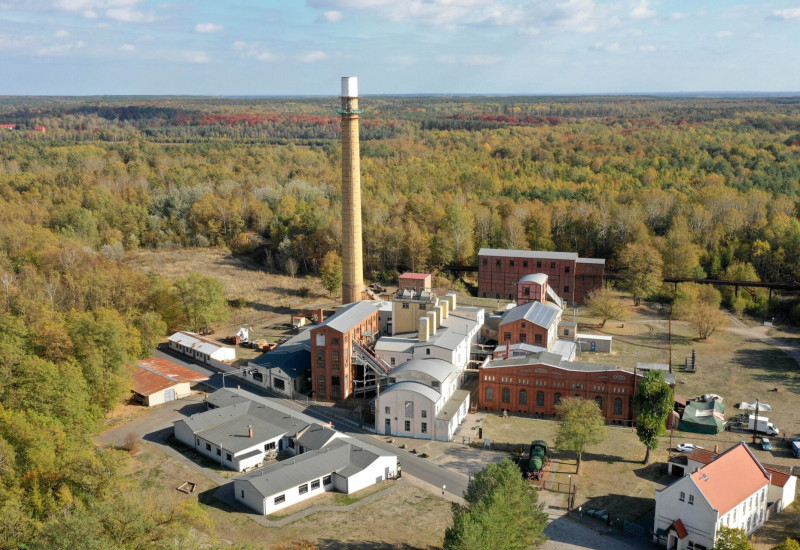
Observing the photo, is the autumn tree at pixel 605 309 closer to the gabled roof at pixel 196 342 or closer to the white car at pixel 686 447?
the white car at pixel 686 447

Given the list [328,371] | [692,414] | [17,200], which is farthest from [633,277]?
[17,200]

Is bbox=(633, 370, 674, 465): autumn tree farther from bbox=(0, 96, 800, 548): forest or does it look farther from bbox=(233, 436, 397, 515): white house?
bbox=(0, 96, 800, 548): forest

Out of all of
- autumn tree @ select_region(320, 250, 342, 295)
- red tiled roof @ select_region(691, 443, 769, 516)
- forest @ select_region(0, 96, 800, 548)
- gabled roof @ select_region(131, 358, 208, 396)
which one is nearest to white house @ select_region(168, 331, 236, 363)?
forest @ select_region(0, 96, 800, 548)

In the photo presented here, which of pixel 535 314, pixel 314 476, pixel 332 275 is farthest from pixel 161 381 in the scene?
pixel 535 314

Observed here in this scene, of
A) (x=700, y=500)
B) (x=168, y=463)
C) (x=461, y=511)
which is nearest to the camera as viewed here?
(x=461, y=511)

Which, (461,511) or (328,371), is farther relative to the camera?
(328,371)

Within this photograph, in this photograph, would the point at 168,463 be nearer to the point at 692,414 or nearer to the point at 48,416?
the point at 48,416
